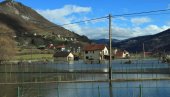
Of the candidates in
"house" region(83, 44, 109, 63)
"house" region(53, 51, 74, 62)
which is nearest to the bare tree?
"house" region(53, 51, 74, 62)

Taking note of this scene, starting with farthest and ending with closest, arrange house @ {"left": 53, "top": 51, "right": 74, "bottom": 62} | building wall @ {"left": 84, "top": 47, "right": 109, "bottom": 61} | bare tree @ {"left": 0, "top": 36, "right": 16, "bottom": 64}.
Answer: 1. house @ {"left": 53, "top": 51, "right": 74, "bottom": 62}
2. building wall @ {"left": 84, "top": 47, "right": 109, "bottom": 61}
3. bare tree @ {"left": 0, "top": 36, "right": 16, "bottom": 64}

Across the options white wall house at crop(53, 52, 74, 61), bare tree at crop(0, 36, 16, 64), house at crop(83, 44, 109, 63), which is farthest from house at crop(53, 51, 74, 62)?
bare tree at crop(0, 36, 16, 64)

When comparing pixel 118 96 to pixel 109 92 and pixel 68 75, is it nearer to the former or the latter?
pixel 109 92

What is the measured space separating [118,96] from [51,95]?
6.88 m

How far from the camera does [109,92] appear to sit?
3991cm

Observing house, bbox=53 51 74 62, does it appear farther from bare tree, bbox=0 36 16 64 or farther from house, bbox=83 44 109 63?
bare tree, bbox=0 36 16 64

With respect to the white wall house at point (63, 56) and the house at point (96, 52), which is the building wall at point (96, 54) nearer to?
the house at point (96, 52)

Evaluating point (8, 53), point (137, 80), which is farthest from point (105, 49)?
point (137, 80)

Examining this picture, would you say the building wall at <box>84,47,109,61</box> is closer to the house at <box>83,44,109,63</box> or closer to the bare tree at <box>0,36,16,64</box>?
the house at <box>83,44,109,63</box>

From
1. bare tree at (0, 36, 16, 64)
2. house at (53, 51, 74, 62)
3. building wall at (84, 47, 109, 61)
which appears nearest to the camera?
bare tree at (0, 36, 16, 64)

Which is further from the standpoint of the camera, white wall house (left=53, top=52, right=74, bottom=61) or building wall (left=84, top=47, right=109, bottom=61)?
white wall house (left=53, top=52, right=74, bottom=61)

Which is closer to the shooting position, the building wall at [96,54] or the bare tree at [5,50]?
the bare tree at [5,50]

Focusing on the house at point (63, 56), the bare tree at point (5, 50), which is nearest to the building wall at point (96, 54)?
the house at point (63, 56)

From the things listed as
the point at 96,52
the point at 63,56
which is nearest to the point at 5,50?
the point at 96,52
